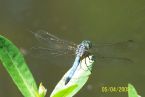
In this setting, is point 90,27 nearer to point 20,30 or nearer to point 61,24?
point 61,24

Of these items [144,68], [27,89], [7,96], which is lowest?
[27,89]

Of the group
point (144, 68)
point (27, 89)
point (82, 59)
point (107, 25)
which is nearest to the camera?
point (27, 89)

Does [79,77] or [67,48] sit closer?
Answer: [79,77]

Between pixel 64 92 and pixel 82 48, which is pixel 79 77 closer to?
pixel 64 92

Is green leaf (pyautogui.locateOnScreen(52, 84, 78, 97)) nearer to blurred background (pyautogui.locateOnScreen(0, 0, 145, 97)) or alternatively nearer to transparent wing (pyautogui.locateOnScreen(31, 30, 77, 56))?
transparent wing (pyautogui.locateOnScreen(31, 30, 77, 56))

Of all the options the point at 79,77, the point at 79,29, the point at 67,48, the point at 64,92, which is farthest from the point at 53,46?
the point at 79,29

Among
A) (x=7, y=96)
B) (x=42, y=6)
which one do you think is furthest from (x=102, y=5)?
(x=7, y=96)
